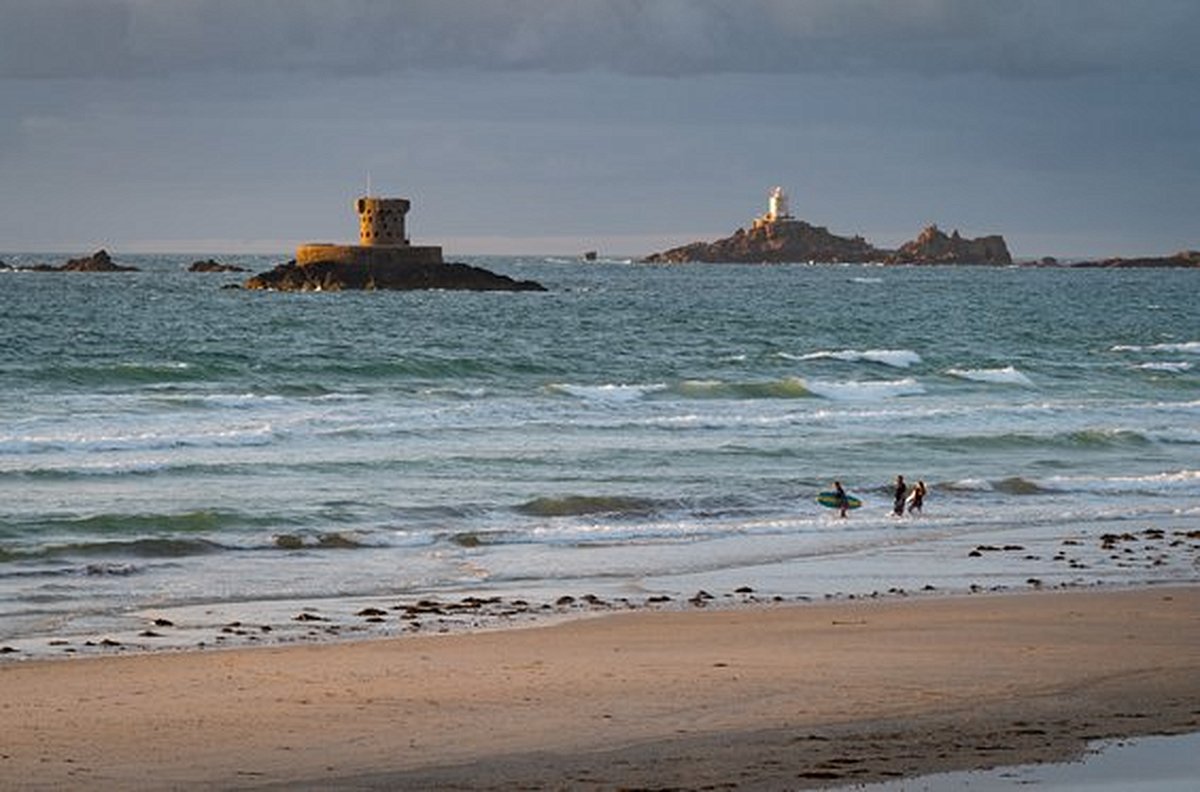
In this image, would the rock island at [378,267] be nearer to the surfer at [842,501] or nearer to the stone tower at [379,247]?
the stone tower at [379,247]

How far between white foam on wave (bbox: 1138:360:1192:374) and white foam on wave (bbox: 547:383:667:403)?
17.4 metres

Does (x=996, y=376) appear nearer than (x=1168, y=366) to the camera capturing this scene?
Yes

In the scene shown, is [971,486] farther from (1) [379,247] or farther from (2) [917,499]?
(1) [379,247]

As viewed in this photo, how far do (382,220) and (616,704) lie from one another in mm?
90012

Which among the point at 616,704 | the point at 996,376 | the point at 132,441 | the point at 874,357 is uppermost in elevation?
the point at 874,357

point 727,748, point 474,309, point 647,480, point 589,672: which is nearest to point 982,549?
point 647,480

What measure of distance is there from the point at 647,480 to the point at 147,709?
55.0 ft

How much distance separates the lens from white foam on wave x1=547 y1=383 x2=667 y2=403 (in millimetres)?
A: 42219

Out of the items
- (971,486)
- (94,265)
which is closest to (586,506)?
(971,486)

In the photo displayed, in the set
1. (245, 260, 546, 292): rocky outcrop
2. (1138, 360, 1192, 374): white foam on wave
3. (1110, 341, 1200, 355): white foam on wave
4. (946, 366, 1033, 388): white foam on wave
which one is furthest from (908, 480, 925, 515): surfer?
(245, 260, 546, 292): rocky outcrop

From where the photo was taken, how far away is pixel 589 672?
1361cm

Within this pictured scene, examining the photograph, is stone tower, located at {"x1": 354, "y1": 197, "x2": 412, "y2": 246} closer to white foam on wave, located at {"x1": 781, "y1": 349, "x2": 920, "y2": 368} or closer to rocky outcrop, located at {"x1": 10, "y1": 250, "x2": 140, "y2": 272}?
white foam on wave, located at {"x1": 781, "y1": 349, "x2": 920, "y2": 368}

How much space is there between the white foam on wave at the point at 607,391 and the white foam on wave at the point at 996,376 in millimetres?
10122

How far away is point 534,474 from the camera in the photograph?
2869 cm
